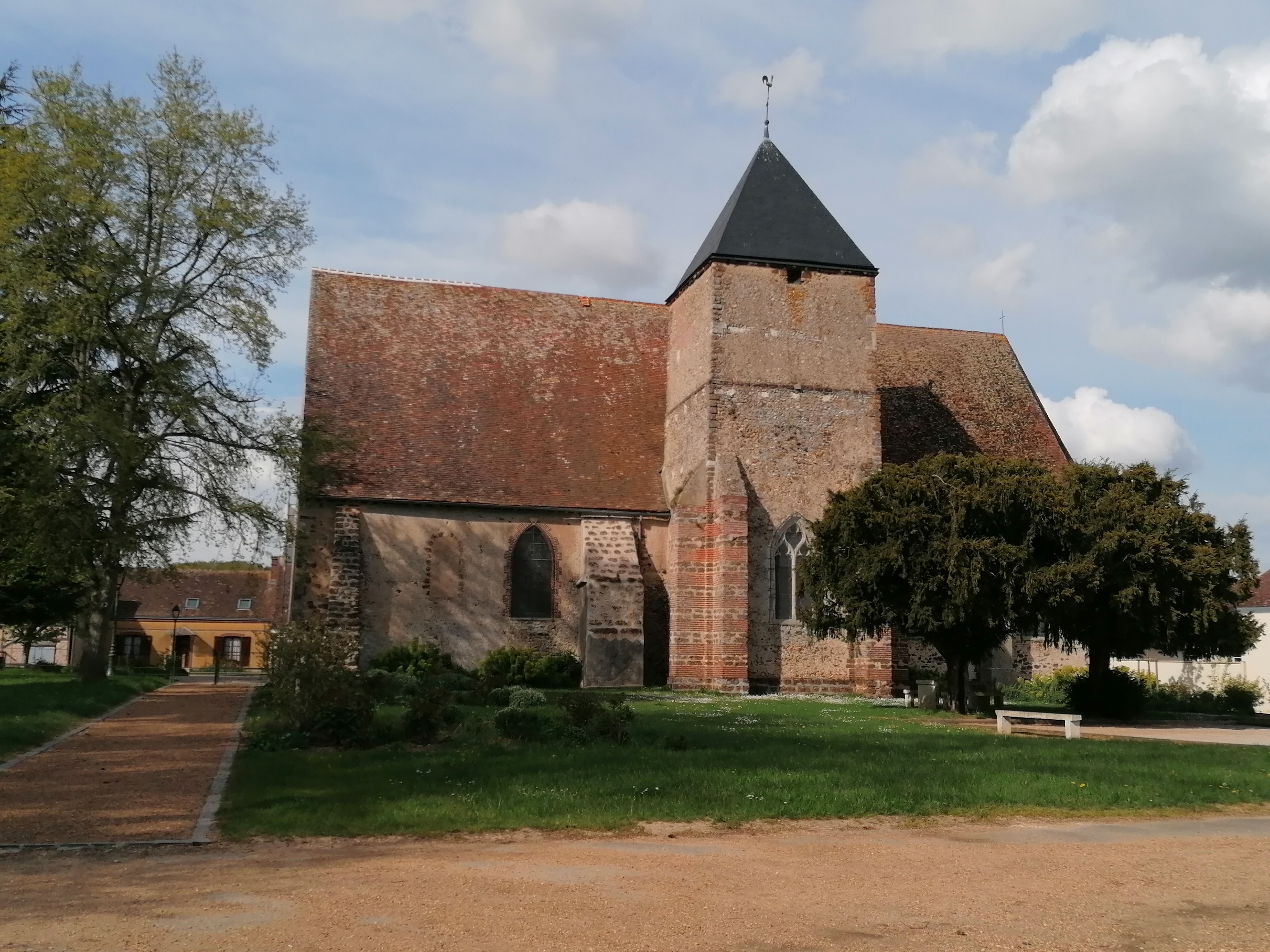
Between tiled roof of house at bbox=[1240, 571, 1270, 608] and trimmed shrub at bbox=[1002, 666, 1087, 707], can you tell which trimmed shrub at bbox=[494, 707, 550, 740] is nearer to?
trimmed shrub at bbox=[1002, 666, 1087, 707]

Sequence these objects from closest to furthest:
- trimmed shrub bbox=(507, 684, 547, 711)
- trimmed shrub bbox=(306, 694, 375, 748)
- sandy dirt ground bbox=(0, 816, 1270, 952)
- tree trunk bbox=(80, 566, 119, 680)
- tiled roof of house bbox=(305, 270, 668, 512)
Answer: sandy dirt ground bbox=(0, 816, 1270, 952) → trimmed shrub bbox=(306, 694, 375, 748) → trimmed shrub bbox=(507, 684, 547, 711) → tree trunk bbox=(80, 566, 119, 680) → tiled roof of house bbox=(305, 270, 668, 512)

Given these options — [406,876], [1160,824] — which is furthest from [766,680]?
[406,876]

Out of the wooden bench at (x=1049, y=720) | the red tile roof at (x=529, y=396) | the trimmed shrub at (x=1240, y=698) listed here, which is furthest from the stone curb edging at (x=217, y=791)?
the trimmed shrub at (x=1240, y=698)

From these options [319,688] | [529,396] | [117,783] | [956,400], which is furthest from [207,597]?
[117,783]

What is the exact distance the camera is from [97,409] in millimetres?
19922

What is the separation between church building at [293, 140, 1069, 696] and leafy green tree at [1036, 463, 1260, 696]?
175 inches

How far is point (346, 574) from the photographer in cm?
2586

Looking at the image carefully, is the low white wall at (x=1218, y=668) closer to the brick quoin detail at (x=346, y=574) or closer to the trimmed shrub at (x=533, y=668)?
the trimmed shrub at (x=533, y=668)

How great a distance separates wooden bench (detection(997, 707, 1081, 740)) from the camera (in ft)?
53.1

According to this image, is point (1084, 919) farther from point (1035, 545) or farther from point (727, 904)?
point (1035, 545)

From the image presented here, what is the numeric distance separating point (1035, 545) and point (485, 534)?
13.3 m

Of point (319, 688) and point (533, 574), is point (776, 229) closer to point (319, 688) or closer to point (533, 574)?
point (533, 574)

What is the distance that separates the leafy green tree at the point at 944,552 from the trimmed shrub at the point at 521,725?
27.2 feet

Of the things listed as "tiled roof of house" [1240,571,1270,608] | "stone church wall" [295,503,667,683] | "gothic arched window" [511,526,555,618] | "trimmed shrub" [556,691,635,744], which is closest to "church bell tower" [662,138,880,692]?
"stone church wall" [295,503,667,683]
